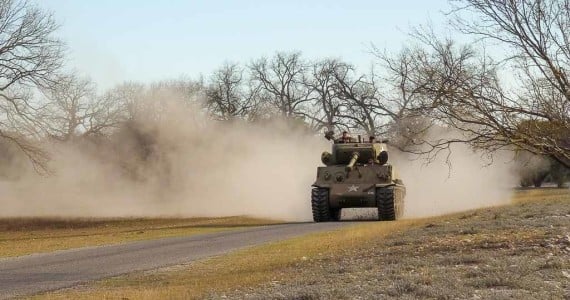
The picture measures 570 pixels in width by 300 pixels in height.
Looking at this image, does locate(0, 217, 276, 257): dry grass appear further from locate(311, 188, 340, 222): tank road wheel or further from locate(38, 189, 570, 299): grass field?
locate(38, 189, 570, 299): grass field

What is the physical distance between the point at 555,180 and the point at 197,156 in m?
39.9

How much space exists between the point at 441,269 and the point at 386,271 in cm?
81

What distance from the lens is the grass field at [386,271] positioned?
9727 mm

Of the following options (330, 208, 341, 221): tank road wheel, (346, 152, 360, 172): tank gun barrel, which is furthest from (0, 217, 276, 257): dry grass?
(346, 152, 360, 172): tank gun barrel

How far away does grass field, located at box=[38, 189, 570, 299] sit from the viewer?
9.73m

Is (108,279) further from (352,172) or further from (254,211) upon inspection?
(254,211)

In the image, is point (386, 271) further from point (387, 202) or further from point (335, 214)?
point (335, 214)

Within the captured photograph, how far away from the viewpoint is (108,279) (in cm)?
1369

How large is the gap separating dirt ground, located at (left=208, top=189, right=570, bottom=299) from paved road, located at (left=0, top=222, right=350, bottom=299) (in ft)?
11.8

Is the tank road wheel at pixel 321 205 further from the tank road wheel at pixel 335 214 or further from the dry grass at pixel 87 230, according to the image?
the dry grass at pixel 87 230

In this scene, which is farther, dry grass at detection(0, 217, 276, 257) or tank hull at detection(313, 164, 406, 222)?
tank hull at detection(313, 164, 406, 222)

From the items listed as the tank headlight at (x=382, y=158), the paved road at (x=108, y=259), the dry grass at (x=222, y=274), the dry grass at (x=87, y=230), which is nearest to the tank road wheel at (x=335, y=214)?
the tank headlight at (x=382, y=158)

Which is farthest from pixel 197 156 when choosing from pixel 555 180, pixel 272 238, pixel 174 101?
pixel 555 180

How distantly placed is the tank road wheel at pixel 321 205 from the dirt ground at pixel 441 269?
34.5 ft
